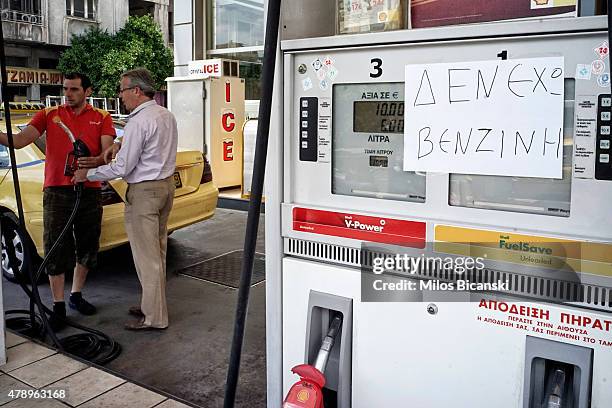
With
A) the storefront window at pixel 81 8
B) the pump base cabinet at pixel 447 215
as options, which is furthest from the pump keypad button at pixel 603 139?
the storefront window at pixel 81 8

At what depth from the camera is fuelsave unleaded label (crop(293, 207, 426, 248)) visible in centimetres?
204

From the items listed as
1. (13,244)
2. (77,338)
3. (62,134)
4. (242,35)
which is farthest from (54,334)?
(242,35)

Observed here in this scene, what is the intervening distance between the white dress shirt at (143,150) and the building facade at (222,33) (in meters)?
7.37

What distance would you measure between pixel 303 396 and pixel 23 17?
3088 centimetres

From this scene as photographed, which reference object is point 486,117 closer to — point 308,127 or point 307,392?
point 308,127

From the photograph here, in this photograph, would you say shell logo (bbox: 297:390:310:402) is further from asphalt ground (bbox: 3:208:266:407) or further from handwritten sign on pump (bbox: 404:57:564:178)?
asphalt ground (bbox: 3:208:266:407)

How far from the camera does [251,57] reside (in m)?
11.6

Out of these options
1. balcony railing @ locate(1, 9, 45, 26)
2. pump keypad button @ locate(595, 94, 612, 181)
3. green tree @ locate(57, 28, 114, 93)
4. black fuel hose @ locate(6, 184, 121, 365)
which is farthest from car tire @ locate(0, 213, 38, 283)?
balcony railing @ locate(1, 9, 45, 26)

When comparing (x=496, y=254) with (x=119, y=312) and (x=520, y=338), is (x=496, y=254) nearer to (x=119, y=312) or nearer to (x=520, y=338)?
(x=520, y=338)

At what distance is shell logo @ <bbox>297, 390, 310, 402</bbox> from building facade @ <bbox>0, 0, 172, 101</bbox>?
94.7 ft

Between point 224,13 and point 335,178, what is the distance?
10577 mm

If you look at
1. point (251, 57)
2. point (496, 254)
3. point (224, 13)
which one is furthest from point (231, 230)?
point (496, 254)

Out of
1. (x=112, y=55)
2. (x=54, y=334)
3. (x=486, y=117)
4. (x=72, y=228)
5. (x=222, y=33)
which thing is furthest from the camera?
(x=112, y=55)

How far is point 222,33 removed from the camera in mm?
12094
